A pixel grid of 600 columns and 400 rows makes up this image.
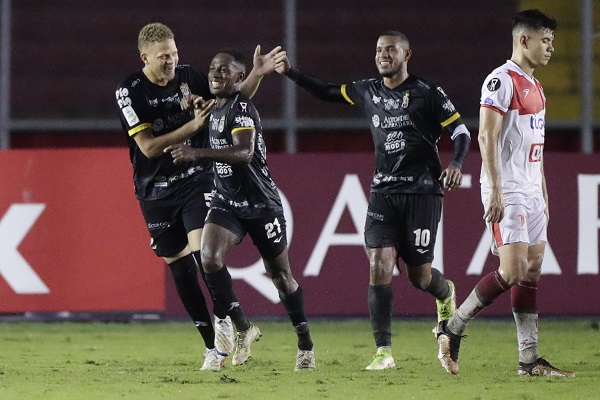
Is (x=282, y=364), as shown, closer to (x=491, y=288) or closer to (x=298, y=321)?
(x=298, y=321)

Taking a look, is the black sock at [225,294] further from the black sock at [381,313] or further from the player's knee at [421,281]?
the player's knee at [421,281]

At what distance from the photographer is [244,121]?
7.81 meters

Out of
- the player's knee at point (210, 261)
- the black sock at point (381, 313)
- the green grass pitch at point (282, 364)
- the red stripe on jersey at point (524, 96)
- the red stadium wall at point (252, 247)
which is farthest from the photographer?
the red stadium wall at point (252, 247)

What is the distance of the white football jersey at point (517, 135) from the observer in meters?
7.44

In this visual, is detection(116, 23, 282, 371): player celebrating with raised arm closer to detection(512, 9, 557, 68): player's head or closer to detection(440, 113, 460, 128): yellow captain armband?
detection(440, 113, 460, 128): yellow captain armband

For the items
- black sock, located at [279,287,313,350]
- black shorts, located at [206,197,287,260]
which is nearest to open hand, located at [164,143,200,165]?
black shorts, located at [206,197,287,260]

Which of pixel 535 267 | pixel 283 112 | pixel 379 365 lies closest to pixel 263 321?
pixel 283 112

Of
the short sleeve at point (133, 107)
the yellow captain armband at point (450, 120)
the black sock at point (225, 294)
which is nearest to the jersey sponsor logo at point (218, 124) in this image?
the short sleeve at point (133, 107)

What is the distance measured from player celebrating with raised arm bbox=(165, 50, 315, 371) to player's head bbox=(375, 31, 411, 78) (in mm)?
856

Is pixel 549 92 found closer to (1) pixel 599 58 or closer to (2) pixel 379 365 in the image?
(1) pixel 599 58

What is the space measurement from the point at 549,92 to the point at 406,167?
5.78 metres

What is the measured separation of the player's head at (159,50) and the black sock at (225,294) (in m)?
1.30

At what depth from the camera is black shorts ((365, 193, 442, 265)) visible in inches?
322

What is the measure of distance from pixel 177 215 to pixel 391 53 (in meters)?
1.70
